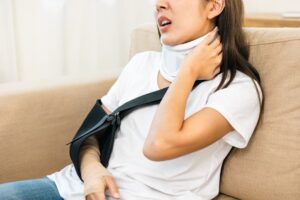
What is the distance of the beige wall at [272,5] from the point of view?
6.55 feet

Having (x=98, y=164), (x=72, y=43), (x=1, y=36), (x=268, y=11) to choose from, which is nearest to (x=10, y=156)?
(x=98, y=164)

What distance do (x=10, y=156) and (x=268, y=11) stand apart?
145 centimetres

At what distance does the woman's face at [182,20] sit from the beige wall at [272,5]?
1.06 meters

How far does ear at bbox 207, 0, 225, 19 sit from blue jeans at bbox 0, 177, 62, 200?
60 centimetres

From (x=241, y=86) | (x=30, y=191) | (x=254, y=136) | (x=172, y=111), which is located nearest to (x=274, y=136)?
(x=254, y=136)

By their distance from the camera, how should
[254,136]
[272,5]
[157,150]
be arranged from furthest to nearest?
[272,5]
[254,136]
[157,150]

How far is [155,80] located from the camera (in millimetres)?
1138

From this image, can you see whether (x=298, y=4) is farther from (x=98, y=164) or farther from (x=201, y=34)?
(x=98, y=164)

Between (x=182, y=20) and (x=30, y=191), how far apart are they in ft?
1.90

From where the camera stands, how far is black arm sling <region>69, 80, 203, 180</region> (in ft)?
3.53

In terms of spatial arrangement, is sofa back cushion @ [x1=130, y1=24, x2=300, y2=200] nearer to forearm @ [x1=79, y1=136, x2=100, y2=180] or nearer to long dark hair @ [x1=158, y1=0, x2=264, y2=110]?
long dark hair @ [x1=158, y1=0, x2=264, y2=110]

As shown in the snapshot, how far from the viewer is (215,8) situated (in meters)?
1.05

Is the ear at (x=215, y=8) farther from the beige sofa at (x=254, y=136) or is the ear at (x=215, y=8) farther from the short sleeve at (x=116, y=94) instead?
the short sleeve at (x=116, y=94)

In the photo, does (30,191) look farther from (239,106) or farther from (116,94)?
(239,106)
